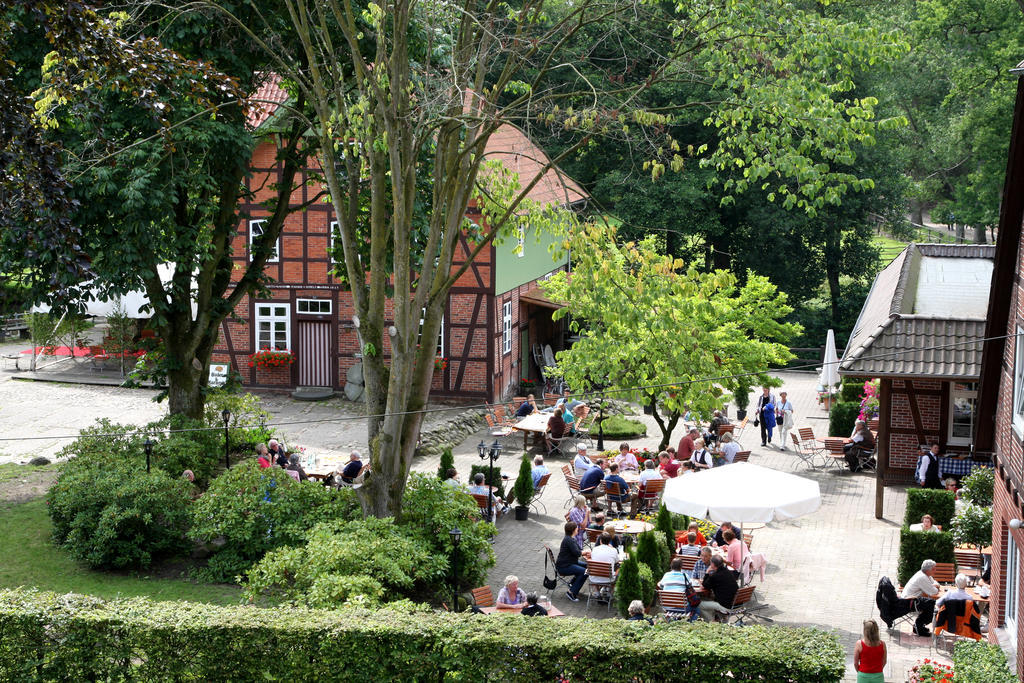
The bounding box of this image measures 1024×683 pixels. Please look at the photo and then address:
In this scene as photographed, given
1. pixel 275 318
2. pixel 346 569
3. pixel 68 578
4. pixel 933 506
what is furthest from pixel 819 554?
pixel 275 318

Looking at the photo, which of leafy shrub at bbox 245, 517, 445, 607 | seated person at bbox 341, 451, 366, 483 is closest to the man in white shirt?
leafy shrub at bbox 245, 517, 445, 607

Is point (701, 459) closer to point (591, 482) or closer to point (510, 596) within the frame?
point (591, 482)

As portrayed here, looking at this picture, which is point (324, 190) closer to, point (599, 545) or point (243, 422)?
point (243, 422)

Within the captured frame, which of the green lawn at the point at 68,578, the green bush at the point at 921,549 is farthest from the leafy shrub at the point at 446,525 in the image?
the green bush at the point at 921,549

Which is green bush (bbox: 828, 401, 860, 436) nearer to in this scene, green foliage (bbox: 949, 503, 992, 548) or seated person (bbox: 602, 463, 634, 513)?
seated person (bbox: 602, 463, 634, 513)

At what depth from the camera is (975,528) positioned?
16.0 meters

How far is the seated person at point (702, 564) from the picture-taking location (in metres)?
15.0

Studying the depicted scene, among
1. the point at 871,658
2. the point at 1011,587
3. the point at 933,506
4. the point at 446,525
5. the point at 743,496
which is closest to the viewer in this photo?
the point at 871,658

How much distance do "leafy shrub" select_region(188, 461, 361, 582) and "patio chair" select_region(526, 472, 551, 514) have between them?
462 centimetres

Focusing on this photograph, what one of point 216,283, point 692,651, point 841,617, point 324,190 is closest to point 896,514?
point 841,617

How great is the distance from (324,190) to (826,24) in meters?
9.91

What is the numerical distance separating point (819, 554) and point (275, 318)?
1663 centimetres

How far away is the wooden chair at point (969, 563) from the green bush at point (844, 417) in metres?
9.86

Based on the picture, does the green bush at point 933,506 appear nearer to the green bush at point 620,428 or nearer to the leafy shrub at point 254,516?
the leafy shrub at point 254,516
